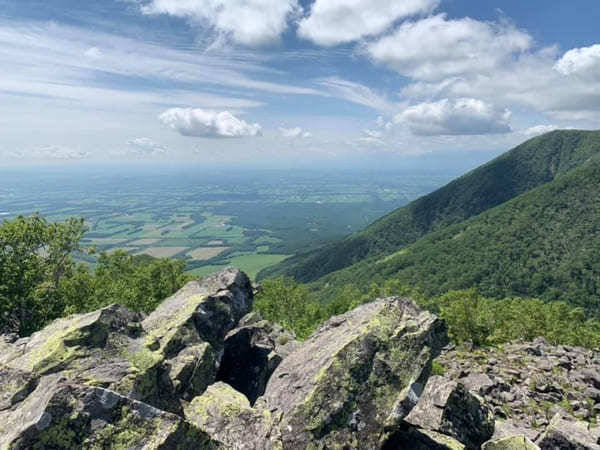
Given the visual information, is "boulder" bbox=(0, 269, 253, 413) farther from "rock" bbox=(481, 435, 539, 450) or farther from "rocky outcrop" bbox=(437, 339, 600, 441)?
"rocky outcrop" bbox=(437, 339, 600, 441)

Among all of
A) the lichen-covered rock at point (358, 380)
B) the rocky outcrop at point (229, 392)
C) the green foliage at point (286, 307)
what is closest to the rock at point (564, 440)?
the rocky outcrop at point (229, 392)

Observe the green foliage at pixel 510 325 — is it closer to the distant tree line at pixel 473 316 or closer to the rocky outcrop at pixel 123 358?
the distant tree line at pixel 473 316

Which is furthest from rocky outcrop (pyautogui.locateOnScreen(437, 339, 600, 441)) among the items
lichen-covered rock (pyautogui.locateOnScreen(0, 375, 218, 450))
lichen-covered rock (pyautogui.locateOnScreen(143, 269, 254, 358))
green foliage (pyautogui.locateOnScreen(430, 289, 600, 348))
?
lichen-covered rock (pyautogui.locateOnScreen(0, 375, 218, 450))

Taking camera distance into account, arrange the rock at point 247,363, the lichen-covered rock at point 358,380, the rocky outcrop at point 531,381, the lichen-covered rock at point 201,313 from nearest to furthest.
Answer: the lichen-covered rock at point 358,380 → the lichen-covered rock at point 201,313 → the rock at point 247,363 → the rocky outcrop at point 531,381

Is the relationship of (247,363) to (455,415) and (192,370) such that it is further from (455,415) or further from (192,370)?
(455,415)

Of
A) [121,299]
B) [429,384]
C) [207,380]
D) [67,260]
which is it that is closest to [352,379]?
[429,384]

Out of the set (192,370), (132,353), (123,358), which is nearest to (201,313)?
(192,370)
